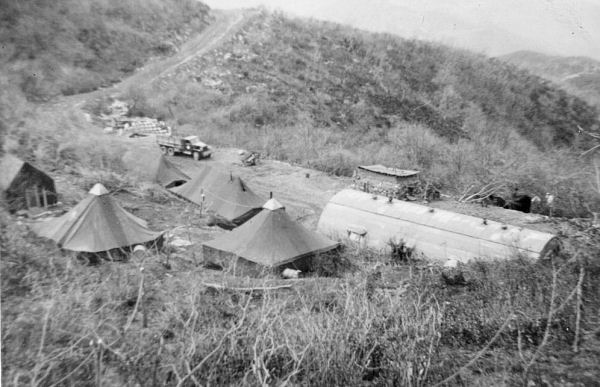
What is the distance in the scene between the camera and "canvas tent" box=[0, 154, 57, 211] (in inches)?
526

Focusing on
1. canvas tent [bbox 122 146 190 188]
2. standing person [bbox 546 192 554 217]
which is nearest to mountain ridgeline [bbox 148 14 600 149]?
canvas tent [bbox 122 146 190 188]

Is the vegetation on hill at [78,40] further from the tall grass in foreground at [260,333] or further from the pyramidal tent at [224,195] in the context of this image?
the tall grass in foreground at [260,333]

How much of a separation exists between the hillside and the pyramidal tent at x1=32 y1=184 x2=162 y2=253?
55.0 meters

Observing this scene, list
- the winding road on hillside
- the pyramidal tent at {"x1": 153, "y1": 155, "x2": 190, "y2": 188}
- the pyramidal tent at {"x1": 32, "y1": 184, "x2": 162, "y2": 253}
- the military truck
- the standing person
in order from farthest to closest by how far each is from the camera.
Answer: the winding road on hillside
the military truck
the pyramidal tent at {"x1": 153, "y1": 155, "x2": 190, "y2": 188}
the standing person
the pyramidal tent at {"x1": 32, "y1": 184, "x2": 162, "y2": 253}

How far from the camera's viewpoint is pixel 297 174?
2505 cm

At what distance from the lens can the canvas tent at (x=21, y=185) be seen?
13.4m

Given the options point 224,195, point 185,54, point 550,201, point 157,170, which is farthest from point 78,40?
point 550,201

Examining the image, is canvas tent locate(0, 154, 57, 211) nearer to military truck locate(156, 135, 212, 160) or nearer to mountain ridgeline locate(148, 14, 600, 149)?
military truck locate(156, 135, 212, 160)

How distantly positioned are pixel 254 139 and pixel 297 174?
25.1 ft

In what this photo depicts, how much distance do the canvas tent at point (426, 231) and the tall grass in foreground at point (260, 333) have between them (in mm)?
4171

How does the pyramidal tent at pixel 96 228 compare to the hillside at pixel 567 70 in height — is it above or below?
below

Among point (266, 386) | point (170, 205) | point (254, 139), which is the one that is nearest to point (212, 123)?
point (254, 139)

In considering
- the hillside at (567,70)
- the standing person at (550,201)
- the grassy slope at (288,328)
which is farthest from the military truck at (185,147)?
the hillside at (567,70)

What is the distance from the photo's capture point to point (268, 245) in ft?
39.4
